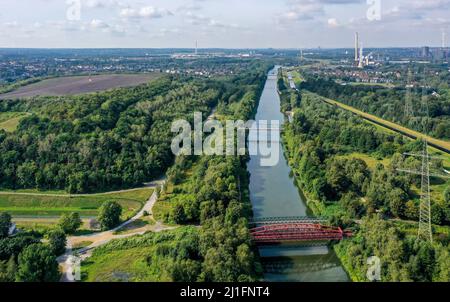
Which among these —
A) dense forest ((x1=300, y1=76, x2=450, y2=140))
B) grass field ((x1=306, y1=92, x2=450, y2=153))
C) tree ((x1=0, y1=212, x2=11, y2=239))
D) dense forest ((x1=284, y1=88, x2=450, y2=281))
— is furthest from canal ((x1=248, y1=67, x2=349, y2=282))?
dense forest ((x1=300, y1=76, x2=450, y2=140))

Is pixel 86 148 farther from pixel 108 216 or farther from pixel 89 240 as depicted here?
pixel 89 240

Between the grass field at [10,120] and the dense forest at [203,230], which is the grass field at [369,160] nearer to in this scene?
the dense forest at [203,230]

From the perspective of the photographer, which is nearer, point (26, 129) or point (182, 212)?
point (182, 212)

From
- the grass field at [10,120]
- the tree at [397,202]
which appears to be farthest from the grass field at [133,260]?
the grass field at [10,120]

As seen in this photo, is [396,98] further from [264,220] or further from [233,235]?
[233,235]

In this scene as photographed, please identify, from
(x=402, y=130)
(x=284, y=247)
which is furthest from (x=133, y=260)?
(x=402, y=130)
